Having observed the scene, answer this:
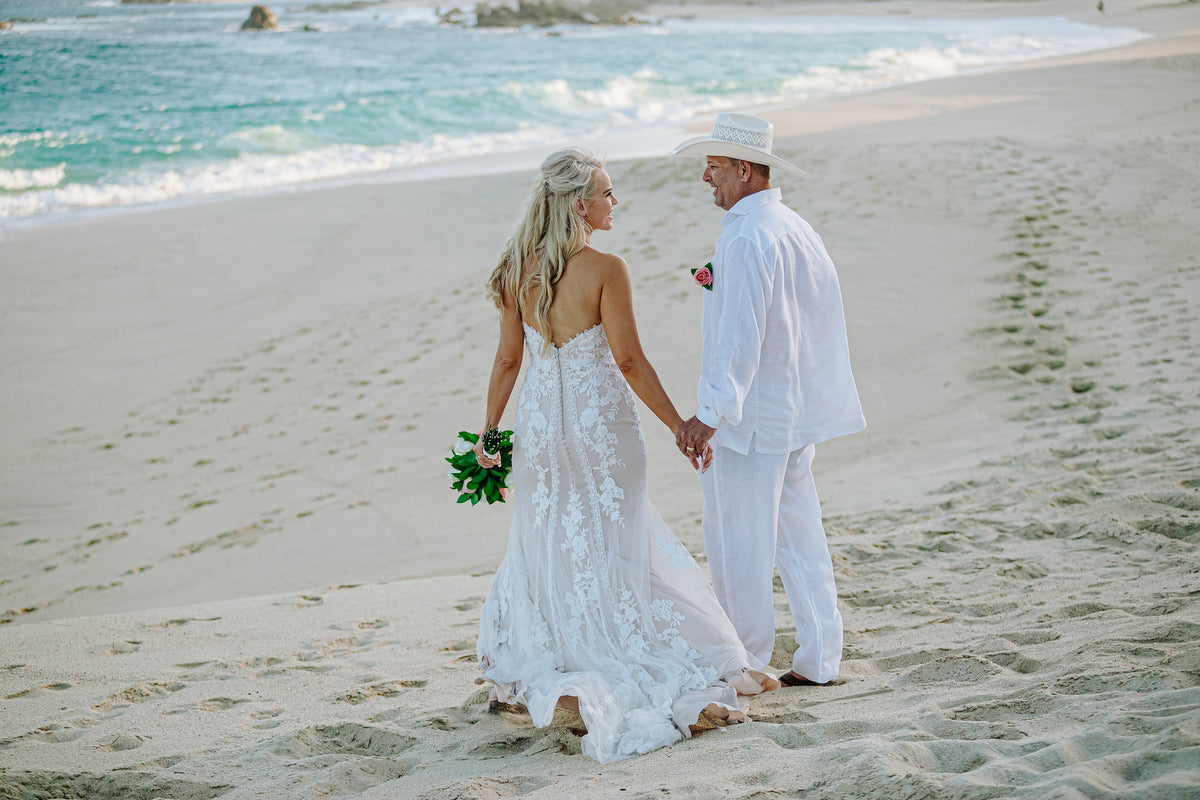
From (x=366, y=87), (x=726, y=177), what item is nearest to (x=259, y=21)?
(x=366, y=87)

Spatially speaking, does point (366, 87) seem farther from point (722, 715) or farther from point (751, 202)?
point (722, 715)

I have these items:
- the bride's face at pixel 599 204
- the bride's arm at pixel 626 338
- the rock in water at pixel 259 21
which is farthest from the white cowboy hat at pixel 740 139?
the rock in water at pixel 259 21

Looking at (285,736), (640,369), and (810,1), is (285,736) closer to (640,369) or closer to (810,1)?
(640,369)

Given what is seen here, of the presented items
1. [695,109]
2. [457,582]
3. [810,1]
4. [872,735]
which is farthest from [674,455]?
[810,1]

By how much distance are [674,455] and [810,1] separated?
58.3 meters

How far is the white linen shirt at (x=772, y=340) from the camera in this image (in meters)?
3.31

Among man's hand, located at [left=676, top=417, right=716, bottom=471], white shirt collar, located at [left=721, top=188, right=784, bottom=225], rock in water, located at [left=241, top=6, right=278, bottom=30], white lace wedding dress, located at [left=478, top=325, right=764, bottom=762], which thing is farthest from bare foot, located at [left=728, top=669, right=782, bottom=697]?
rock in water, located at [left=241, top=6, right=278, bottom=30]

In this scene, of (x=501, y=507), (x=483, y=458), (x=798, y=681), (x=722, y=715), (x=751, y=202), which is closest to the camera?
(x=722, y=715)

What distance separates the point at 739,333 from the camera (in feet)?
10.8

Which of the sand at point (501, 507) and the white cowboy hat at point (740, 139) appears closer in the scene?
the sand at point (501, 507)

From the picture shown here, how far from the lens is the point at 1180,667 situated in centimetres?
290

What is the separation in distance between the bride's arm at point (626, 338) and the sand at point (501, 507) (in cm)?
112

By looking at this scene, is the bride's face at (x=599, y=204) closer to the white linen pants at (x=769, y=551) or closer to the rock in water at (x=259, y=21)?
the white linen pants at (x=769, y=551)

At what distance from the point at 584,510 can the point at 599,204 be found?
1.08m
